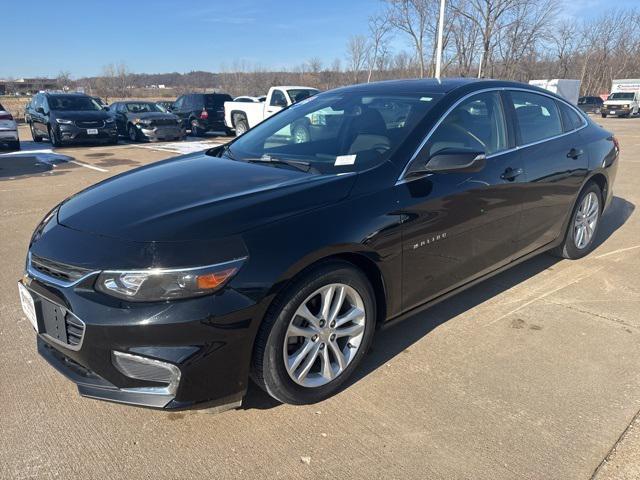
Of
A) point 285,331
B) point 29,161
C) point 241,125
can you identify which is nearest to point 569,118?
point 285,331

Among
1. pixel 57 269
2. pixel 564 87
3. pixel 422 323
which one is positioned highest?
pixel 564 87

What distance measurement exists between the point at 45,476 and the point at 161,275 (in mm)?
1031

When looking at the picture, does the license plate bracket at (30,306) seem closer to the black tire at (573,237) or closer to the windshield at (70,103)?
the black tire at (573,237)

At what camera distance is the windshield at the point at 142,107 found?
1794 centimetres

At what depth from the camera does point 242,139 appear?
3.96 metres

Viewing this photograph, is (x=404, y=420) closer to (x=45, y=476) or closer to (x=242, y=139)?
(x=45, y=476)

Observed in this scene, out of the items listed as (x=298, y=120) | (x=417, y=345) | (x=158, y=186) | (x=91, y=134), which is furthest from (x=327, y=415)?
(x=91, y=134)

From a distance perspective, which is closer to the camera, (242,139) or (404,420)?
(404,420)

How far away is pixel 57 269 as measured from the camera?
2.34m

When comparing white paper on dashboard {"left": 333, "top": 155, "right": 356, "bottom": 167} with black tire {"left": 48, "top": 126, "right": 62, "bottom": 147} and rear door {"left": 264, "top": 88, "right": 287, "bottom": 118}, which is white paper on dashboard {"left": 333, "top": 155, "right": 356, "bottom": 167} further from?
black tire {"left": 48, "top": 126, "right": 62, "bottom": 147}

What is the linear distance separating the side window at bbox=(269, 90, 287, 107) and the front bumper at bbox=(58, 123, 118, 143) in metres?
5.07

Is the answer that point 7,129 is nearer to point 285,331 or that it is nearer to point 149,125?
point 149,125

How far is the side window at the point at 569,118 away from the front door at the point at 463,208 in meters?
1.07

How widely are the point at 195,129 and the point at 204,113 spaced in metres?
0.88
